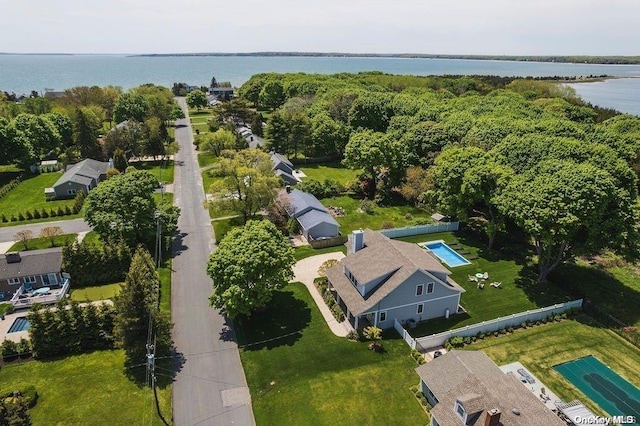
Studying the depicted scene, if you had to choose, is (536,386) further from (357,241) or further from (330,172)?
(330,172)

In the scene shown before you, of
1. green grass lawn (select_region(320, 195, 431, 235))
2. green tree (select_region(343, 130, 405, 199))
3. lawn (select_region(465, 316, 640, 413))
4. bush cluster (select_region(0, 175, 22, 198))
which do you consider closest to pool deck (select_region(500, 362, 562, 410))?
lawn (select_region(465, 316, 640, 413))

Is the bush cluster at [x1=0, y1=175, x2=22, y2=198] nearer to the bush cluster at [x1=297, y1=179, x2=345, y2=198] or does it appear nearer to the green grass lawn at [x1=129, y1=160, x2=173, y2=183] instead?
the green grass lawn at [x1=129, y1=160, x2=173, y2=183]

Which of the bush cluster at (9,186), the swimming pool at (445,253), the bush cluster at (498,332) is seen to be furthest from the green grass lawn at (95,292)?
the bush cluster at (9,186)

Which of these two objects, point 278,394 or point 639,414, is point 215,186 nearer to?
point 278,394

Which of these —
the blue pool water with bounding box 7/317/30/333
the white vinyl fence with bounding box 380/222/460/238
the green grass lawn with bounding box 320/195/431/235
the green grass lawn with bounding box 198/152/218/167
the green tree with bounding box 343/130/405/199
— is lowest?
the blue pool water with bounding box 7/317/30/333

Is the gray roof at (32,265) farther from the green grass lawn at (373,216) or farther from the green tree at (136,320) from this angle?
the green grass lawn at (373,216)
